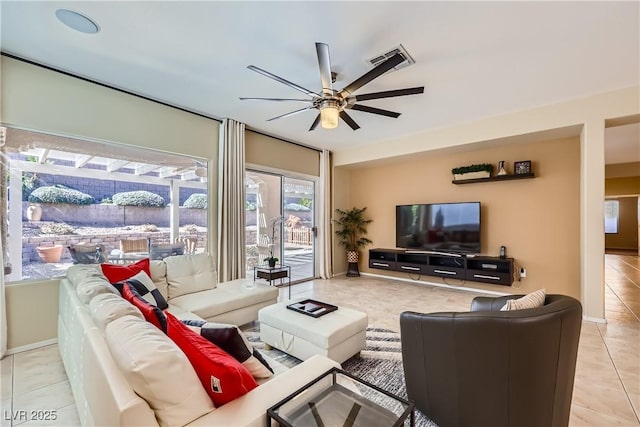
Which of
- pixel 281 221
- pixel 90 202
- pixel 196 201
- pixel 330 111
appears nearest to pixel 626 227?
pixel 281 221

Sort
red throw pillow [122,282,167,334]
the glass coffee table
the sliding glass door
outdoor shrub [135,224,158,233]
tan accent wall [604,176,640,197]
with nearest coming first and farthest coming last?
the glass coffee table, red throw pillow [122,282,167,334], outdoor shrub [135,224,158,233], the sliding glass door, tan accent wall [604,176,640,197]

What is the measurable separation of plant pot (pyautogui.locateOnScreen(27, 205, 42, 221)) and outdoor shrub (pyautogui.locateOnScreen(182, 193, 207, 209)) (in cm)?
147

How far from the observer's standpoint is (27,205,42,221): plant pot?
9.34 feet

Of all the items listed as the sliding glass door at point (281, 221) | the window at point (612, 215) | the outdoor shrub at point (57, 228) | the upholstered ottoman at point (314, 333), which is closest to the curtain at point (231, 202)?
the sliding glass door at point (281, 221)

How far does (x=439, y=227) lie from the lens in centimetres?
509

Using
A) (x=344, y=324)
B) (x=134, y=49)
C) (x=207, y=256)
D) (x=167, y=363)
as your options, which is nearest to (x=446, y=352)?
(x=344, y=324)

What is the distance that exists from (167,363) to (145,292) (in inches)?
70.1

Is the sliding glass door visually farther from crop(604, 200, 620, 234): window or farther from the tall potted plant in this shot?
crop(604, 200, 620, 234): window

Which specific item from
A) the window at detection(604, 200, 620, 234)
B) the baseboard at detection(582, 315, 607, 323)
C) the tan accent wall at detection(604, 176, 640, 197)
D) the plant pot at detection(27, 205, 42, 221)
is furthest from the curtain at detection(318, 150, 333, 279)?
the window at detection(604, 200, 620, 234)

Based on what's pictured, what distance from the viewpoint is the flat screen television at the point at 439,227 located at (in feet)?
15.7

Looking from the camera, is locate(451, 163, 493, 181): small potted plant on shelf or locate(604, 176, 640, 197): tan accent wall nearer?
locate(451, 163, 493, 181): small potted plant on shelf

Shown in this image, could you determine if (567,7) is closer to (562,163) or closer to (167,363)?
(562,163)

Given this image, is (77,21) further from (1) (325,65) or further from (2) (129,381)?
(2) (129,381)

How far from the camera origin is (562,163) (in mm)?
4230
